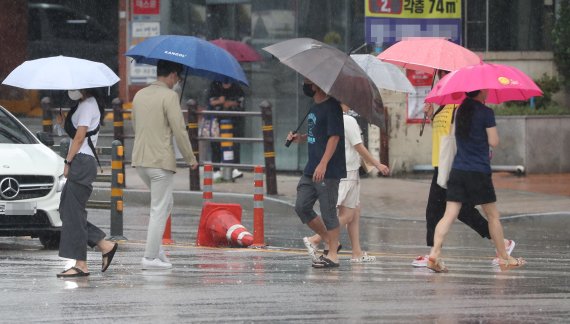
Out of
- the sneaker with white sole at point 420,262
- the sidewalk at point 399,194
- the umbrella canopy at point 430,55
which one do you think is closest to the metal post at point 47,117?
Answer: the sidewalk at point 399,194

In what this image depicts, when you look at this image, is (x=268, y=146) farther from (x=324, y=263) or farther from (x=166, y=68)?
(x=166, y=68)

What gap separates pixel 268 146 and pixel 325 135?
7928 millimetres

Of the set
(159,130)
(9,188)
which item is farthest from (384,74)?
(9,188)

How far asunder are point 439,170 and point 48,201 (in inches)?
164

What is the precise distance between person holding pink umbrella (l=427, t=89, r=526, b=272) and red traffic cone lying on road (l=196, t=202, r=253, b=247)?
2964 millimetres

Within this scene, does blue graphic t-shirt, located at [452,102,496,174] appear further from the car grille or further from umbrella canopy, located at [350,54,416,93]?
the car grille

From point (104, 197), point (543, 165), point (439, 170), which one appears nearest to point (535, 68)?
point (543, 165)

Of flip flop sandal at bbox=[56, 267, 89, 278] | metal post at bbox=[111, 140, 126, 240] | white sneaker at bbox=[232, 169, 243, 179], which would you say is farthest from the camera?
white sneaker at bbox=[232, 169, 243, 179]

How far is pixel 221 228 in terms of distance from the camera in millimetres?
14453

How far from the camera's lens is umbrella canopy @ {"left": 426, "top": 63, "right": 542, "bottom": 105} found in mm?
11500

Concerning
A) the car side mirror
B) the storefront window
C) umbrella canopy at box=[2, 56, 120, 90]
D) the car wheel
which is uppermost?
the storefront window

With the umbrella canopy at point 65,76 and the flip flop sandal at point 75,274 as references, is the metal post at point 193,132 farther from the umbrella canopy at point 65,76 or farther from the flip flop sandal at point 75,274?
the flip flop sandal at point 75,274

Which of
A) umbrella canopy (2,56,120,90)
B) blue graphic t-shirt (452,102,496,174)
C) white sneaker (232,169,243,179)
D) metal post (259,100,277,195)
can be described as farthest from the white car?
white sneaker (232,169,243,179)

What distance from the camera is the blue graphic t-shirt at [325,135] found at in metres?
11.9
